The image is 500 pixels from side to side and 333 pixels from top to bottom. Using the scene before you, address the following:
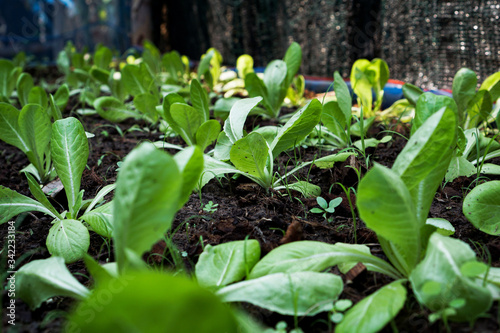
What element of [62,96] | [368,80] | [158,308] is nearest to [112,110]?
[62,96]

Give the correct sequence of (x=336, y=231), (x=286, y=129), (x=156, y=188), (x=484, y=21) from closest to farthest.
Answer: (x=156, y=188) < (x=336, y=231) < (x=286, y=129) < (x=484, y=21)

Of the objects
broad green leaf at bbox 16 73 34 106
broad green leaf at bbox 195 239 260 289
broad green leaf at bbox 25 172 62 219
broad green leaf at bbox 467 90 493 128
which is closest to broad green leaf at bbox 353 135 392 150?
broad green leaf at bbox 467 90 493 128

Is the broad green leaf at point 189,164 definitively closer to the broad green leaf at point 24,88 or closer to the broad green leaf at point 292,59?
the broad green leaf at point 292,59

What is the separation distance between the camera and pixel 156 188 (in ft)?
2.12

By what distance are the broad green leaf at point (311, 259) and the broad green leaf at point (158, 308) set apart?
1.08 feet

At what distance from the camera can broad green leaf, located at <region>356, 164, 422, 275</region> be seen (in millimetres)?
691

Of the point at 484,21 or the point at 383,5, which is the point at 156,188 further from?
the point at 383,5

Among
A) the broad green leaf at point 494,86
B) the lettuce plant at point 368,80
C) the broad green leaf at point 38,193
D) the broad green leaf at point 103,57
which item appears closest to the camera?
the broad green leaf at point 38,193

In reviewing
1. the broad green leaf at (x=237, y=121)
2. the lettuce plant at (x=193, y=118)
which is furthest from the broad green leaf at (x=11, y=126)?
the broad green leaf at (x=237, y=121)

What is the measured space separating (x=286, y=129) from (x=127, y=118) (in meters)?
1.32

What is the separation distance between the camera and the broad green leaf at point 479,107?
1.49 meters

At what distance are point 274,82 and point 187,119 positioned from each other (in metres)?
0.54

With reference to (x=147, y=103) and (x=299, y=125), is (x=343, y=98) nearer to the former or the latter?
(x=299, y=125)

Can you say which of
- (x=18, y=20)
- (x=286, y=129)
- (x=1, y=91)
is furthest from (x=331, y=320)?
(x=18, y=20)
